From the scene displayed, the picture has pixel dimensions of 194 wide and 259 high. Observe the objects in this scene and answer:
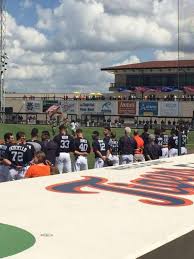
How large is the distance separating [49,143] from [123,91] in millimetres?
69696

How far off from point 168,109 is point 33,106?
67.0 feet

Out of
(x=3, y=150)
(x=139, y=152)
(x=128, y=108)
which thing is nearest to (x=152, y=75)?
(x=128, y=108)

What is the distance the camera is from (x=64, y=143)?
1214 centimetres

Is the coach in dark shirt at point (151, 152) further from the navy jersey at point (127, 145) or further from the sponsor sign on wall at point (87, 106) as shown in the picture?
the sponsor sign on wall at point (87, 106)

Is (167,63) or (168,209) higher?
(167,63)

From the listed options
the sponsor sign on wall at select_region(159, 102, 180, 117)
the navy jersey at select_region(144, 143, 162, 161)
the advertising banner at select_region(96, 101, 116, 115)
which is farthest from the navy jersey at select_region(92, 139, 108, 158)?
the advertising banner at select_region(96, 101, 116, 115)

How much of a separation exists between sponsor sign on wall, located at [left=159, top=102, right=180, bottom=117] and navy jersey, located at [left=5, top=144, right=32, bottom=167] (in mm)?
52627

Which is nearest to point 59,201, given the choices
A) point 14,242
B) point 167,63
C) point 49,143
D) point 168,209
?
point 168,209

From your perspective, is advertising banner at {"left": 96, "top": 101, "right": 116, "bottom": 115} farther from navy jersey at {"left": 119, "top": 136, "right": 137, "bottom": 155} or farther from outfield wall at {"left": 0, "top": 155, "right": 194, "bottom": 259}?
outfield wall at {"left": 0, "top": 155, "right": 194, "bottom": 259}

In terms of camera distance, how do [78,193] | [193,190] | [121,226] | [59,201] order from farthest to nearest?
[193,190] < [78,193] < [59,201] < [121,226]

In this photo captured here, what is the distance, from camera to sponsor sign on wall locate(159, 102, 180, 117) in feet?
201

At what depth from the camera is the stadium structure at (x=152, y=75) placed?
7925 cm

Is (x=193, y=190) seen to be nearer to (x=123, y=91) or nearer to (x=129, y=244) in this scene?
(x=129, y=244)

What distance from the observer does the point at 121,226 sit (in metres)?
4.14
